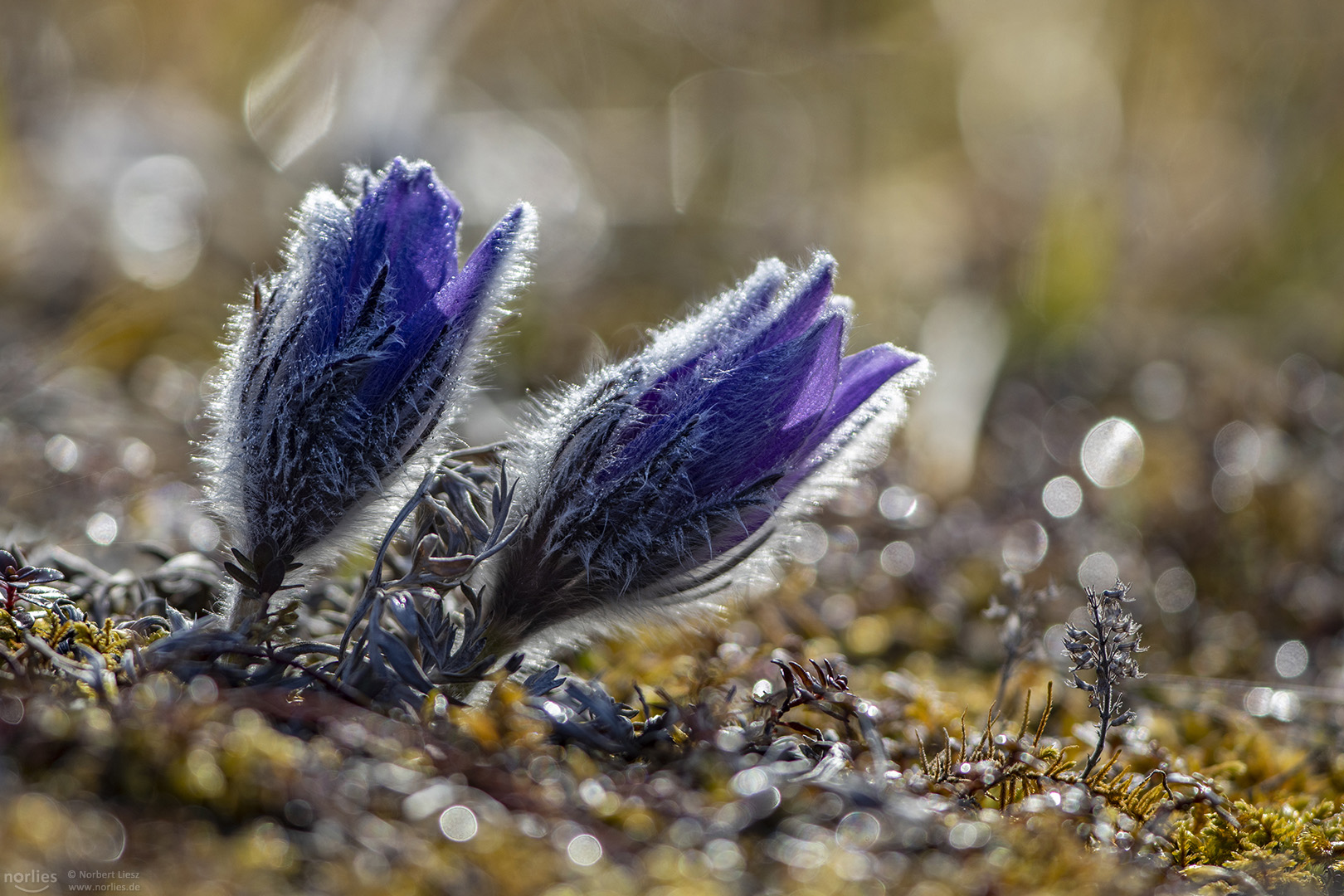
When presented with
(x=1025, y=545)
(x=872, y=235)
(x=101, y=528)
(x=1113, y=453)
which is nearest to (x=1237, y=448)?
(x=1113, y=453)

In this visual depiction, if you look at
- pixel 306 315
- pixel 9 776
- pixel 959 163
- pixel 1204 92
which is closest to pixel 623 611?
pixel 306 315

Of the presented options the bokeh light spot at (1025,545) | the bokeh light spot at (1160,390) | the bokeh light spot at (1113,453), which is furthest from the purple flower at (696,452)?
the bokeh light spot at (1160,390)

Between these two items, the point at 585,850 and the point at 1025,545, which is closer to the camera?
the point at 585,850

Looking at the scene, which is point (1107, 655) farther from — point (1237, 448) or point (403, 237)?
point (1237, 448)

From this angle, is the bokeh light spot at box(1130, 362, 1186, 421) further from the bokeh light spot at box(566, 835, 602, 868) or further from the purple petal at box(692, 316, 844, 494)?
the bokeh light spot at box(566, 835, 602, 868)

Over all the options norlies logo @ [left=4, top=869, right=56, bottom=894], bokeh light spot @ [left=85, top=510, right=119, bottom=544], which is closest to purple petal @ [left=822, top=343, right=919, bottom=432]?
norlies logo @ [left=4, top=869, right=56, bottom=894]

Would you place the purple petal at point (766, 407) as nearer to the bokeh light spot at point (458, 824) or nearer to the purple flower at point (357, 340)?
the purple flower at point (357, 340)
